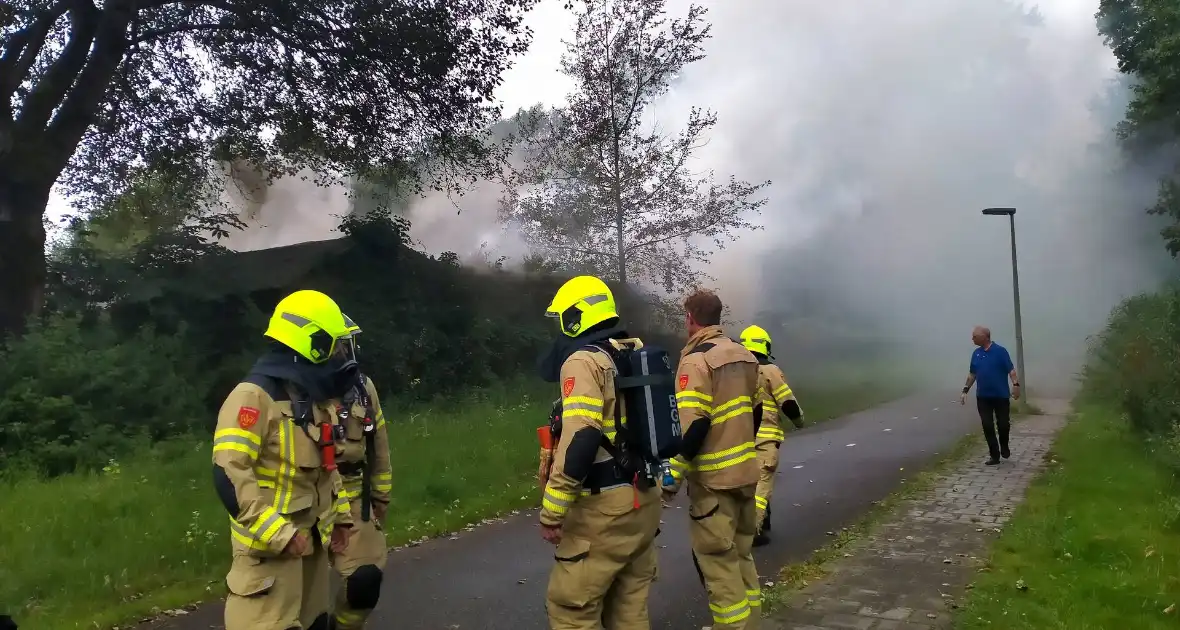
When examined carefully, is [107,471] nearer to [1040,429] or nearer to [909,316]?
[1040,429]

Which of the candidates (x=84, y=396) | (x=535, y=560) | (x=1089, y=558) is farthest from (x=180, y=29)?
(x=1089, y=558)

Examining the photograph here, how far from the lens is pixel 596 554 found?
9.66 ft

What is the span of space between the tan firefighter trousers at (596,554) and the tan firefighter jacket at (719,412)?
70cm

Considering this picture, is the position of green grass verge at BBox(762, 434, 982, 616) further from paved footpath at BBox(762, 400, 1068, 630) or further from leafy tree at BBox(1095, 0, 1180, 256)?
leafy tree at BBox(1095, 0, 1180, 256)

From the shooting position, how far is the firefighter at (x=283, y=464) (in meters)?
2.55

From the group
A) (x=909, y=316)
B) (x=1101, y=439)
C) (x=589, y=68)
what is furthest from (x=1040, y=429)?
(x=909, y=316)

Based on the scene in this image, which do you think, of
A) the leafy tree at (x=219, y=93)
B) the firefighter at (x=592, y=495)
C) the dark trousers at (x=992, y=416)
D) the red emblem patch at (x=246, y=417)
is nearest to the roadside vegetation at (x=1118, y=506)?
the dark trousers at (x=992, y=416)

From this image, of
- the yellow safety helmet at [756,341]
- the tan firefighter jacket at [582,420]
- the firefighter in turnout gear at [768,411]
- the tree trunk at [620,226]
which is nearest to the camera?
→ the tan firefighter jacket at [582,420]

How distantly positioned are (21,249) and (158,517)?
261 inches

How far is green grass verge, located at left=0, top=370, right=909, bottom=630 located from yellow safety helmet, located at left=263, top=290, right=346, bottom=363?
2.73 metres

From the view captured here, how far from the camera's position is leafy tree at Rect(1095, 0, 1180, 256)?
37.8ft

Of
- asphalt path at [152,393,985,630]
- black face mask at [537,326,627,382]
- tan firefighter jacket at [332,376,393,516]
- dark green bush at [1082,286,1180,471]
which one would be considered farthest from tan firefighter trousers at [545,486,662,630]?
dark green bush at [1082,286,1180,471]

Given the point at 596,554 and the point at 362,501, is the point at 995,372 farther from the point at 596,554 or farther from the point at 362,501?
the point at 362,501

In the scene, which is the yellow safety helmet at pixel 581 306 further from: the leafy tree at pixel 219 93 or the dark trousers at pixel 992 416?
the leafy tree at pixel 219 93
